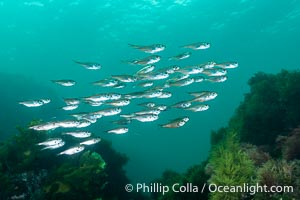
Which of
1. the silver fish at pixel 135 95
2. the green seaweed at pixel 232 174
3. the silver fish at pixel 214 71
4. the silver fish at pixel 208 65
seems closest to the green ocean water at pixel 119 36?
the silver fish at pixel 208 65

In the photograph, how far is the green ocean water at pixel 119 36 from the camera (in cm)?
3841

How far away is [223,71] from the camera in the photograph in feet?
42.7

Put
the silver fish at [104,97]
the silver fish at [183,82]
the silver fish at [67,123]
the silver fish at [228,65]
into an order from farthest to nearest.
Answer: the silver fish at [228,65] < the silver fish at [183,82] < the silver fish at [104,97] < the silver fish at [67,123]

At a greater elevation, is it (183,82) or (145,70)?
(145,70)

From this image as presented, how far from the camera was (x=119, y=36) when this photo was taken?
4631 centimetres

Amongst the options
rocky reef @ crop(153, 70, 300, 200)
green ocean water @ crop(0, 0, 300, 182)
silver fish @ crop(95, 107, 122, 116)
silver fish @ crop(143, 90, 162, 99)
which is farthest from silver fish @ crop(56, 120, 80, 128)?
green ocean water @ crop(0, 0, 300, 182)

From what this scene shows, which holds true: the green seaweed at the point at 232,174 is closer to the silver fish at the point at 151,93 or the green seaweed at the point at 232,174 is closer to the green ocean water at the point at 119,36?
the silver fish at the point at 151,93

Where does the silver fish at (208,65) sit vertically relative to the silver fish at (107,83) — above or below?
above

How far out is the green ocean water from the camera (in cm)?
3841

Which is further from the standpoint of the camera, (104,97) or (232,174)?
(104,97)

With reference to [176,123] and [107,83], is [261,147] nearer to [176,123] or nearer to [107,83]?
[176,123]

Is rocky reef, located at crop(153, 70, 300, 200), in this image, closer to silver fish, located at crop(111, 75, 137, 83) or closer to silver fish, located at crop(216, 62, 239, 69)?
silver fish, located at crop(216, 62, 239, 69)

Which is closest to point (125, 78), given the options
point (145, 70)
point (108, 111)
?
point (145, 70)

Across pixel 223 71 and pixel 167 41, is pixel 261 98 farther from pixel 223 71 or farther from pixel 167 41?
pixel 167 41
